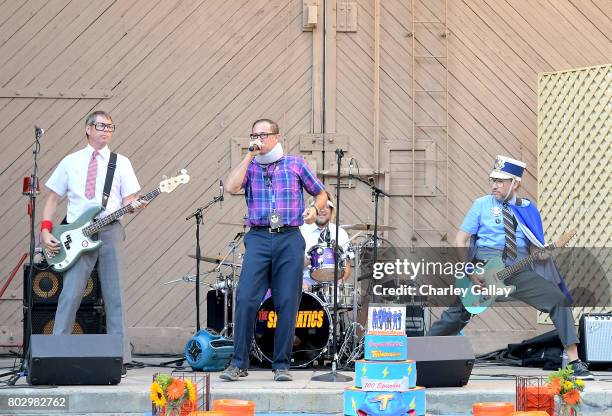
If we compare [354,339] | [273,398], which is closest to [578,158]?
[354,339]

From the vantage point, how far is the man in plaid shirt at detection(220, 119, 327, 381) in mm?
8531

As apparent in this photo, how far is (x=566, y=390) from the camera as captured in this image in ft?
Result: 21.1

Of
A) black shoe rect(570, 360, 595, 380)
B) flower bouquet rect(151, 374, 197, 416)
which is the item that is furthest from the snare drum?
flower bouquet rect(151, 374, 197, 416)

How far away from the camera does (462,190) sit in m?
11.6

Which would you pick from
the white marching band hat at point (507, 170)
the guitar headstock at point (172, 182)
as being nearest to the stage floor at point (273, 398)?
the guitar headstock at point (172, 182)

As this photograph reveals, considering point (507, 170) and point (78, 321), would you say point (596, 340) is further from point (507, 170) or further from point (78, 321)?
point (78, 321)

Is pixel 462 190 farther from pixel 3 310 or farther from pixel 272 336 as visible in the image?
pixel 3 310

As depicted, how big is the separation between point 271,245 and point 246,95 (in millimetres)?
3354

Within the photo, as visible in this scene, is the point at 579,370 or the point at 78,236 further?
the point at 579,370

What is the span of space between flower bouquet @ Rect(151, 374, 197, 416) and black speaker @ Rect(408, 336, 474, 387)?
2.12 m

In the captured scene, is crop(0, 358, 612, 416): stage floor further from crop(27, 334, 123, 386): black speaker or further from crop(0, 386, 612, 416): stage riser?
crop(27, 334, 123, 386): black speaker

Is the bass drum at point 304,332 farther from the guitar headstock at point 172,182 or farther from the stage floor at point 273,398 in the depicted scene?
the stage floor at point 273,398

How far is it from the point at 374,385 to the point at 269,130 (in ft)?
9.07

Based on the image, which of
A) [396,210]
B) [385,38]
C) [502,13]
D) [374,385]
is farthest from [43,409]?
[502,13]
